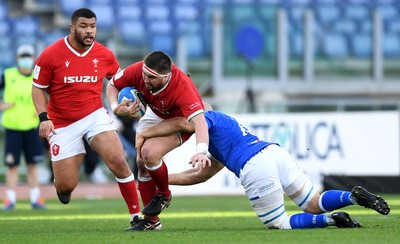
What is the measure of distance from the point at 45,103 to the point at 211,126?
176cm

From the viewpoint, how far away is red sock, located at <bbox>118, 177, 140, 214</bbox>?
9.71 metres

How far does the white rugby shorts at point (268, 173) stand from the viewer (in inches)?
348

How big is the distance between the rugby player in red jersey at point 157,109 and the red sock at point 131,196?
107mm

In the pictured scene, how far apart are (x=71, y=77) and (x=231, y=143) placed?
1899mm

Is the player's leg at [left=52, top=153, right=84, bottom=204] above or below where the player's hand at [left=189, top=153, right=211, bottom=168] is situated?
below

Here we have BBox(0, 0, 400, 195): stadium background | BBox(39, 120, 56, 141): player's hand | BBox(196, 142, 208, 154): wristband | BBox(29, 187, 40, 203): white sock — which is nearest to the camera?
BBox(196, 142, 208, 154): wristband

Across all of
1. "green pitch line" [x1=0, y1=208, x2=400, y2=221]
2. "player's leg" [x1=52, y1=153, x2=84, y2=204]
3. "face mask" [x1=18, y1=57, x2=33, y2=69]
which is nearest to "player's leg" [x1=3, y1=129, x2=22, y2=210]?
"face mask" [x1=18, y1=57, x2=33, y2=69]

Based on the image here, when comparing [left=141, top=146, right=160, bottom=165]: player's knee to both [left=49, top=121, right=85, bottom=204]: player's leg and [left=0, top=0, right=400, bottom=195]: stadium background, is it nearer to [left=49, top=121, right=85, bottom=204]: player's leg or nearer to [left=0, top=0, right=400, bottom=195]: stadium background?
[left=49, top=121, right=85, bottom=204]: player's leg

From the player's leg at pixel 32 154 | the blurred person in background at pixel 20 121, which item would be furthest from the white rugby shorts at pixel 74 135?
the blurred person in background at pixel 20 121

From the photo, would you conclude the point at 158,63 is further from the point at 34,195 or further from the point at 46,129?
the point at 34,195

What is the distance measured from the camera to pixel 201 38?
2120cm

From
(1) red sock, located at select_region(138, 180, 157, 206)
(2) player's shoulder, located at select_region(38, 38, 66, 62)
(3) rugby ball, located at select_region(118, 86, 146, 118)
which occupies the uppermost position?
(2) player's shoulder, located at select_region(38, 38, 66, 62)

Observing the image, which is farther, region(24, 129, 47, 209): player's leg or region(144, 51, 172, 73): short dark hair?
region(24, 129, 47, 209): player's leg

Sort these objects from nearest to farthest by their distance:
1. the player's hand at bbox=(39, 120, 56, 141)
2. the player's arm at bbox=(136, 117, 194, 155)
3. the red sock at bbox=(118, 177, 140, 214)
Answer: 1. the player's arm at bbox=(136, 117, 194, 155)
2. the player's hand at bbox=(39, 120, 56, 141)
3. the red sock at bbox=(118, 177, 140, 214)
